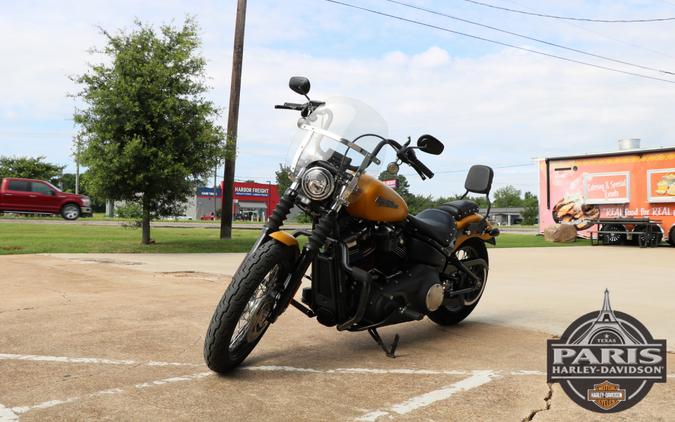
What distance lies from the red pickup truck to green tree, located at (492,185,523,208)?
115 metres

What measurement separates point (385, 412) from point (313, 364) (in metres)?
0.98

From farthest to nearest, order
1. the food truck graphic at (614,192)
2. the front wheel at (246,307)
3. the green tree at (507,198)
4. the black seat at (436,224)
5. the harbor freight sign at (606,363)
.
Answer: the green tree at (507,198)
the food truck graphic at (614,192)
the black seat at (436,224)
the front wheel at (246,307)
the harbor freight sign at (606,363)

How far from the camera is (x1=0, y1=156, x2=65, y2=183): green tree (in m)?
50.0

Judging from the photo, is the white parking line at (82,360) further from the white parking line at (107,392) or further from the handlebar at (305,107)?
the handlebar at (305,107)

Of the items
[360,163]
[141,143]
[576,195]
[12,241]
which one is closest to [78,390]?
[360,163]

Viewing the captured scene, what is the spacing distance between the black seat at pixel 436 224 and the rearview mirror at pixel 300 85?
4.22 ft

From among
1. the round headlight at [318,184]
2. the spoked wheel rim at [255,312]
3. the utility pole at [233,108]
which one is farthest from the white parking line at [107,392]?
the utility pole at [233,108]

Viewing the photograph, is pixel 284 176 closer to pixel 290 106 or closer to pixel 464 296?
pixel 290 106

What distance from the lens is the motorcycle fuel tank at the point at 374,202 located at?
3.91m

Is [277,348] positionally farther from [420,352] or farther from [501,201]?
A: [501,201]

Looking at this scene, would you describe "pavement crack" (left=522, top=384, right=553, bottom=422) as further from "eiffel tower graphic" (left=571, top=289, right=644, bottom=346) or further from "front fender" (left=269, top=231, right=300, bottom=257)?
"front fender" (left=269, top=231, right=300, bottom=257)

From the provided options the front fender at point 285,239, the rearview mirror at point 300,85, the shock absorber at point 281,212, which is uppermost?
the rearview mirror at point 300,85

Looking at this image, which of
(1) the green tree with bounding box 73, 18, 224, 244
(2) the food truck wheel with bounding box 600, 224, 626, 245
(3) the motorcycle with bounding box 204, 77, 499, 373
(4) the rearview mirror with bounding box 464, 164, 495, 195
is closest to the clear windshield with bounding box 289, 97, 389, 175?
(3) the motorcycle with bounding box 204, 77, 499, 373

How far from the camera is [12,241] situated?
46.9 feet
